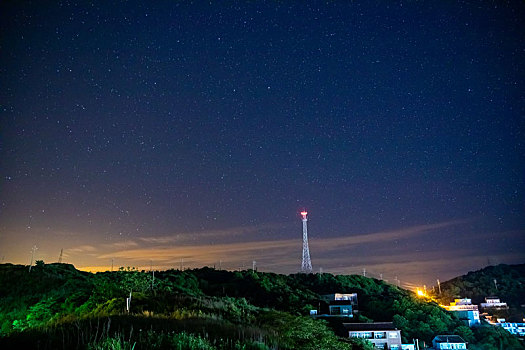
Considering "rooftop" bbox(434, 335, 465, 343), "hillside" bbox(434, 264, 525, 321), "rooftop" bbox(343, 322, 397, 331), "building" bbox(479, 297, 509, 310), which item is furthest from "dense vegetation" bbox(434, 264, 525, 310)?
"rooftop" bbox(343, 322, 397, 331)

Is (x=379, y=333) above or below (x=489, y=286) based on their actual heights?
below

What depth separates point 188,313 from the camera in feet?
47.0

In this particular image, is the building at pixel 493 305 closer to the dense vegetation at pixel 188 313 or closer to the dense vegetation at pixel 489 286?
the dense vegetation at pixel 489 286

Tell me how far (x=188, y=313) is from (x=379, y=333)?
42.7 m

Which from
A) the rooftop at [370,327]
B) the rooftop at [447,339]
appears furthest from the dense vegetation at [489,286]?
the rooftop at [370,327]

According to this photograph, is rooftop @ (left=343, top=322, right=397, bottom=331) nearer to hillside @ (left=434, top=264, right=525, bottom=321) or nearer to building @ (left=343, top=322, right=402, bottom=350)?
building @ (left=343, top=322, right=402, bottom=350)

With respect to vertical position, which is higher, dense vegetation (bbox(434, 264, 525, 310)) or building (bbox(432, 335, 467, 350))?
dense vegetation (bbox(434, 264, 525, 310))

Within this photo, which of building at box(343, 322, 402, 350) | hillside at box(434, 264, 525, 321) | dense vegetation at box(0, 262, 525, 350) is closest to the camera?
dense vegetation at box(0, 262, 525, 350)

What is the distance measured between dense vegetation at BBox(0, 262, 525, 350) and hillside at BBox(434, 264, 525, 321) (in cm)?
3425

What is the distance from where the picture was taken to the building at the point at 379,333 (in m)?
49.5

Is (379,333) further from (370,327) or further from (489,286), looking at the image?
(489,286)

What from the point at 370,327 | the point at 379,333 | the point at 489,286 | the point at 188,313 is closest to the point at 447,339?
the point at 379,333

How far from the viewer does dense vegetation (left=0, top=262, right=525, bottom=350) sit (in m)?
8.48

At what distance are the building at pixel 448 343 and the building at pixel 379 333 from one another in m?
5.30
